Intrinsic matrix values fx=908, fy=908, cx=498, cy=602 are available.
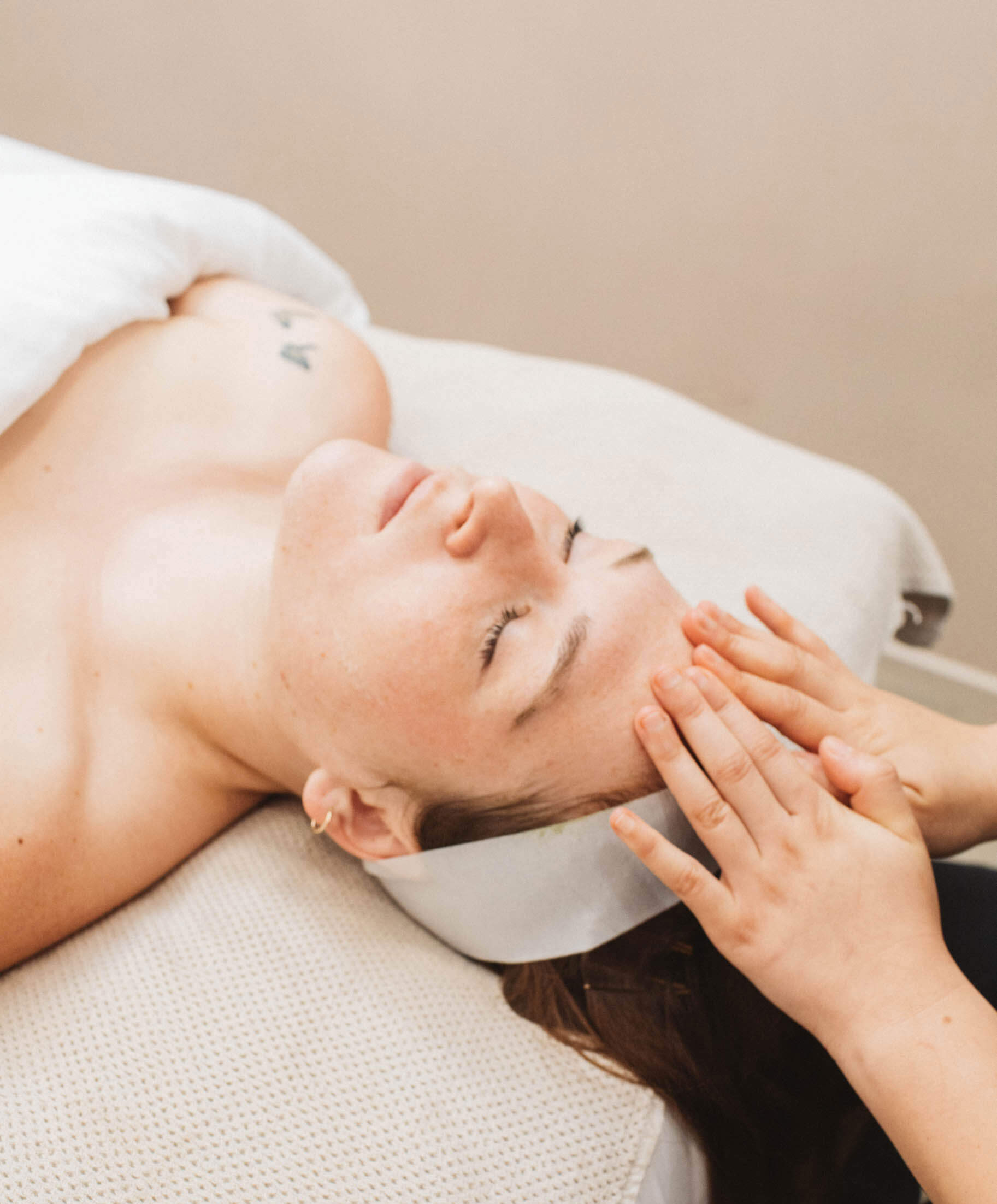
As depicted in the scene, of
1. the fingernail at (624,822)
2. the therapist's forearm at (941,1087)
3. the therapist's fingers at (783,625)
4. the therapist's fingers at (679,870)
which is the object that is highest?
the therapist's fingers at (783,625)

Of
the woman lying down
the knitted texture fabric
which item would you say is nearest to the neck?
the woman lying down

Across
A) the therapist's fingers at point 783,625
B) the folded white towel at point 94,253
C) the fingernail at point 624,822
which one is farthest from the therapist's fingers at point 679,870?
the folded white towel at point 94,253

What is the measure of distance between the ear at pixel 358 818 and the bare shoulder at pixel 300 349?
584 millimetres

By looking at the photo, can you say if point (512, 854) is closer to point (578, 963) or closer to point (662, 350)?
point (578, 963)

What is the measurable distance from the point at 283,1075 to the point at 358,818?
253 mm

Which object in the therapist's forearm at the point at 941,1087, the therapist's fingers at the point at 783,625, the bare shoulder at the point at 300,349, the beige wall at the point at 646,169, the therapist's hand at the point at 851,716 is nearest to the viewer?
the therapist's forearm at the point at 941,1087

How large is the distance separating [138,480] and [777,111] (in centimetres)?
146

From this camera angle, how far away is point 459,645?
87cm

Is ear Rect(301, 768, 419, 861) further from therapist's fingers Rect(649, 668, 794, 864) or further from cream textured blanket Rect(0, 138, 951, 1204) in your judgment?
therapist's fingers Rect(649, 668, 794, 864)

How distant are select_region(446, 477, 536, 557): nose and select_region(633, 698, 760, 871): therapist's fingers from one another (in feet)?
0.70

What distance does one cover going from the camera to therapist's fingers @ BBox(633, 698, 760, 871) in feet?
2.76

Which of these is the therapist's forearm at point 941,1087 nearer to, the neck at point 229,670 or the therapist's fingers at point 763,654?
the therapist's fingers at point 763,654

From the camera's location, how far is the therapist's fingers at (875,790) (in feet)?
2.85

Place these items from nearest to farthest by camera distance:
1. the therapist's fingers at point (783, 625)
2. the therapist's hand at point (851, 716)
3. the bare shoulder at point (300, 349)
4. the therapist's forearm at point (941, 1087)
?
the therapist's forearm at point (941, 1087) < the therapist's hand at point (851, 716) < the therapist's fingers at point (783, 625) < the bare shoulder at point (300, 349)
